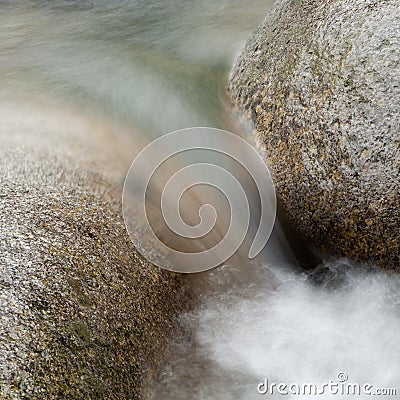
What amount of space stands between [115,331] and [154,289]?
1.37 ft

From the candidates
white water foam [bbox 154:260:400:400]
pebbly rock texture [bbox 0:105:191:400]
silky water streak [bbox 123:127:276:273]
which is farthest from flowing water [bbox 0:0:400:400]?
pebbly rock texture [bbox 0:105:191:400]

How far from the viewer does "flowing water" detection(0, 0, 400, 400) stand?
135 inches

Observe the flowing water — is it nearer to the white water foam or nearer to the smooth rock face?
the white water foam

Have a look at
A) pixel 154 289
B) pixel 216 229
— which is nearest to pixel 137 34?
pixel 216 229

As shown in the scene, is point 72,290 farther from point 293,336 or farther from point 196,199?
point 293,336

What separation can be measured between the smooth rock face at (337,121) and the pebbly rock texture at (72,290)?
1.04 metres

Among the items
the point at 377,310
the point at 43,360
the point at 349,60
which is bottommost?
the point at 377,310

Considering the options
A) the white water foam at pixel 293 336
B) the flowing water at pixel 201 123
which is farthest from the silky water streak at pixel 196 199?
the white water foam at pixel 293 336

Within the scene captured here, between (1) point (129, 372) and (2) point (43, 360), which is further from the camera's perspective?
(1) point (129, 372)

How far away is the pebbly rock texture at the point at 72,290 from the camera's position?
2.59 m

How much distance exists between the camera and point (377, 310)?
380 cm

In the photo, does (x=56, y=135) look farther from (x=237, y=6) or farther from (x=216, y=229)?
(x=237, y=6)

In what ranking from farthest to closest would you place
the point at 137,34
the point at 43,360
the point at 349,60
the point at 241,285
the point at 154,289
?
the point at 137,34 → the point at 241,285 → the point at 349,60 → the point at 154,289 → the point at 43,360

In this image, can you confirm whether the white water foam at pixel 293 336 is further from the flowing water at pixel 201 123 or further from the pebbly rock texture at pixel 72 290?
A: the pebbly rock texture at pixel 72 290
